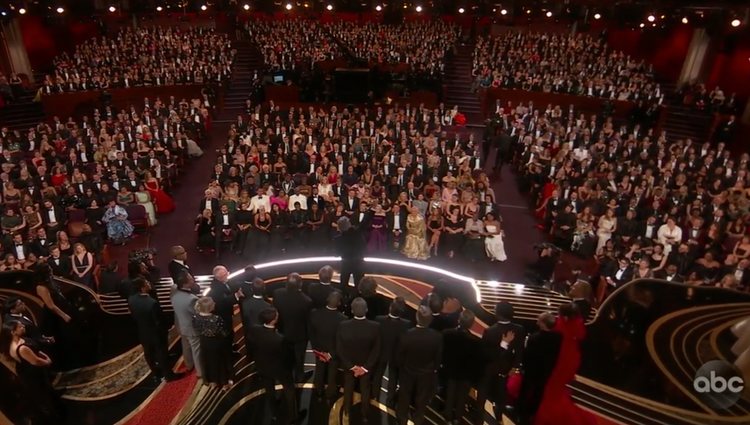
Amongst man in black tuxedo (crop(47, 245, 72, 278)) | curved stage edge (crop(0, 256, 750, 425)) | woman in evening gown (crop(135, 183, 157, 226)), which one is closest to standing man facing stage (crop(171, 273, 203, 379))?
curved stage edge (crop(0, 256, 750, 425))

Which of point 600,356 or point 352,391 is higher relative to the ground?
point 600,356

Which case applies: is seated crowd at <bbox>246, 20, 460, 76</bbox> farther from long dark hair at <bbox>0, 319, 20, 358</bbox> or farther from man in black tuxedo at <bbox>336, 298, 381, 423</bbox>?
long dark hair at <bbox>0, 319, 20, 358</bbox>

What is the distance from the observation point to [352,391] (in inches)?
172

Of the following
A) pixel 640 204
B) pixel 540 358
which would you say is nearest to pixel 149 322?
pixel 540 358

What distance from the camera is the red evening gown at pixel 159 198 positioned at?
9.80m

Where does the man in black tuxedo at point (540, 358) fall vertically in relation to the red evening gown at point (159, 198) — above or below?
above

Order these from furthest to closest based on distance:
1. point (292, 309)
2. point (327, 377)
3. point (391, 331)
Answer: point (327, 377)
point (292, 309)
point (391, 331)

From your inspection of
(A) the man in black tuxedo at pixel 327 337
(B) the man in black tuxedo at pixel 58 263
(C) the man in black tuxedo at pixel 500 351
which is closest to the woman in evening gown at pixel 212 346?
(A) the man in black tuxedo at pixel 327 337

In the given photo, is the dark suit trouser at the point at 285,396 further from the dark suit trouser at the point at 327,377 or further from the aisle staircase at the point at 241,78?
the aisle staircase at the point at 241,78

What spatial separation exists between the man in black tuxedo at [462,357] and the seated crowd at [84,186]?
17.3ft

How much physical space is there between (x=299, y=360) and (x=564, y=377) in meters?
2.46

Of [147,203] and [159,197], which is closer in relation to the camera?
[147,203]

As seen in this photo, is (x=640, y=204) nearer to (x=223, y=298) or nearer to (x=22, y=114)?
(x=223, y=298)

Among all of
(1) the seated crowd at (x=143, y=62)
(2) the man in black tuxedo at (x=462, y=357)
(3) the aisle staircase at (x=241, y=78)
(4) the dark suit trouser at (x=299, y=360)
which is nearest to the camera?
(2) the man in black tuxedo at (x=462, y=357)
